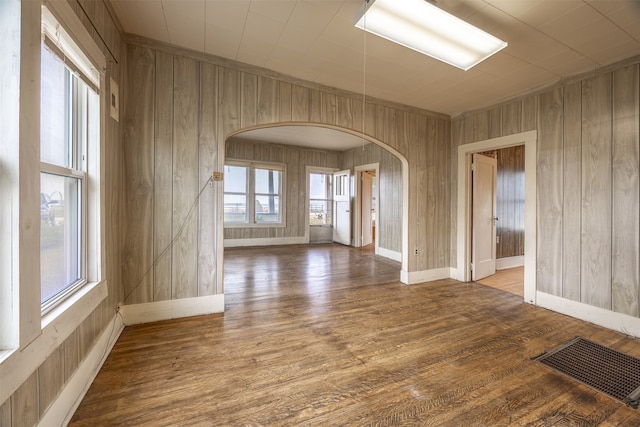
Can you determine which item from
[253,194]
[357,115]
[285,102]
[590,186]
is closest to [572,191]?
[590,186]

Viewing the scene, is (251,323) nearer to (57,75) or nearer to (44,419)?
(44,419)

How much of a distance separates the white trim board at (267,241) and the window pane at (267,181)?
132cm

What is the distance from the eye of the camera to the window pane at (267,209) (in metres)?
7.31

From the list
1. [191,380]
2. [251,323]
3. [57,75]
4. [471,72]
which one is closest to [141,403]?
[191,380]

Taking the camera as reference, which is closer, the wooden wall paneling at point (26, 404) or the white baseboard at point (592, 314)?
the wooden wall paneling at point (26, 404)

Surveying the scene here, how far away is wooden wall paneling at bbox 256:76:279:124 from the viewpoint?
9.89ft

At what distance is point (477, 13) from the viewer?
2080 mm

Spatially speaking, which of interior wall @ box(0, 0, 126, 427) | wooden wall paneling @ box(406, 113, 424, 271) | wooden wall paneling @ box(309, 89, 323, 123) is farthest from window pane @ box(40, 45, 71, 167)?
wooden wall paneling @ box(406, 113, 424, 271)

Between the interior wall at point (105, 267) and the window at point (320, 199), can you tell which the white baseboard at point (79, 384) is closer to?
the interior wall at point (105, 267)

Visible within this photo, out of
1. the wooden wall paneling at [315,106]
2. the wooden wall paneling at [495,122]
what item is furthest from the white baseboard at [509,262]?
the wooden wall paneling at [315,106]

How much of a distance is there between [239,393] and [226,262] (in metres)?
3.78

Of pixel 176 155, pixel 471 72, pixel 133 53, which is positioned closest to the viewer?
pixel 133 53

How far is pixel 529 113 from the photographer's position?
3.38 meters

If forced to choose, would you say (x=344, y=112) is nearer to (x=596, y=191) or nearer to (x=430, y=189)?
(x=430, y=189)
